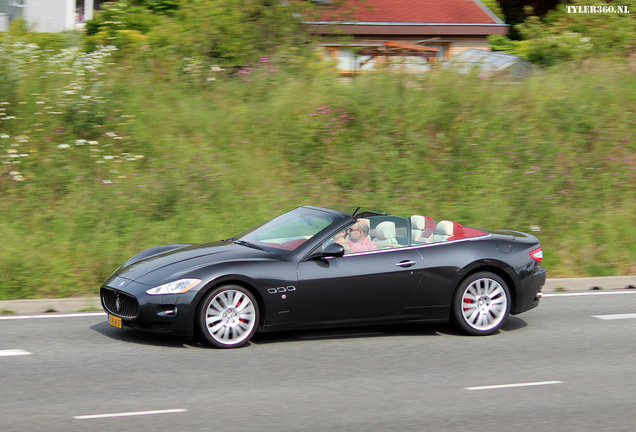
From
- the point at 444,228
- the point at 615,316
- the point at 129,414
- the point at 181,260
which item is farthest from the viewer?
the point at 615,316

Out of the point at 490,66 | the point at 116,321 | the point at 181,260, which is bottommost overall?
the point at 116,321

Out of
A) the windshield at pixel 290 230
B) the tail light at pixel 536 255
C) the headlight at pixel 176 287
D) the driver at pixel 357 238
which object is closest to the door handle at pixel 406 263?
the driver at pixel 357 238

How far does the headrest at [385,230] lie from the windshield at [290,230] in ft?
1.44

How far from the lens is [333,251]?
7.24 metres

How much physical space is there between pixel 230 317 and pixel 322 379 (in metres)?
1.27

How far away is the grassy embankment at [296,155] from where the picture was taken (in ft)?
38.8

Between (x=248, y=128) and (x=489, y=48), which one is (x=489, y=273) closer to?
(x=248, y=128)

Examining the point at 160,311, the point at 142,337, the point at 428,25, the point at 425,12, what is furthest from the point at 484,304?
the point at 425,12

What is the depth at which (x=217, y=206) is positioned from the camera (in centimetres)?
1236

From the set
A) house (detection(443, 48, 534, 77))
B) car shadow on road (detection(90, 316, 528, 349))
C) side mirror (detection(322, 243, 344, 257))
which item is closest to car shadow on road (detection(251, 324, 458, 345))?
car shadow on road (detection(90, 316, 528, 349))

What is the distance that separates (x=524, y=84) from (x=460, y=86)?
169 cm

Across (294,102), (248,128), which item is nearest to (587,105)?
(294,102)

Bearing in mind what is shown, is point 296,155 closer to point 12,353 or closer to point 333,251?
point 333,251

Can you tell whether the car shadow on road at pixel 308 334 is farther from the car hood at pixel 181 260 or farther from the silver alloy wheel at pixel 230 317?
the car hood at pixel 181 260
